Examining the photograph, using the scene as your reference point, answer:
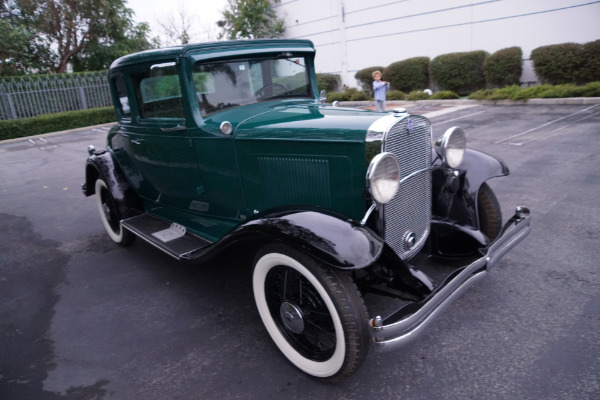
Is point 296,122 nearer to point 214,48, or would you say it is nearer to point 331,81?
point 214,48

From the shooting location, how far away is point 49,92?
1574cm

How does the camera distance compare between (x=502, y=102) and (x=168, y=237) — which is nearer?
(x=168, y=237)

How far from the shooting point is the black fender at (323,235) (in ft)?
6.35

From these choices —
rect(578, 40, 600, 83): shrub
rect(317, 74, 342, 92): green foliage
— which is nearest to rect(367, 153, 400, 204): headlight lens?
rect(578, 40, 600, 83): shrub

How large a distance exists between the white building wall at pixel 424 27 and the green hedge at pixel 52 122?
9.77m

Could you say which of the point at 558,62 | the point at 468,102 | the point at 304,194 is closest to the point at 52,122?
the point at 468,102

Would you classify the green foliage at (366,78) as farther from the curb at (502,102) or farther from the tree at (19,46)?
the tree at (19,46)

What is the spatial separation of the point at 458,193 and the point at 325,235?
1464 mm

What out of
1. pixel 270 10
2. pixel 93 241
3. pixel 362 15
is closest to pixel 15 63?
pixel 270 10

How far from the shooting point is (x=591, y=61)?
36.2ft

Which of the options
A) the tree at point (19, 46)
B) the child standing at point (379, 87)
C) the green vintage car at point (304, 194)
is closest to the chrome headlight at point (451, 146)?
the green vintage car at point (304, 194)

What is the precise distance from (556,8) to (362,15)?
23.8 feet

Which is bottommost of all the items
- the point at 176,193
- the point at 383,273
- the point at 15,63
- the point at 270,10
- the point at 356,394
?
the point at 356,394

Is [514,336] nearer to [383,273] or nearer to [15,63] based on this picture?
[383,273]
